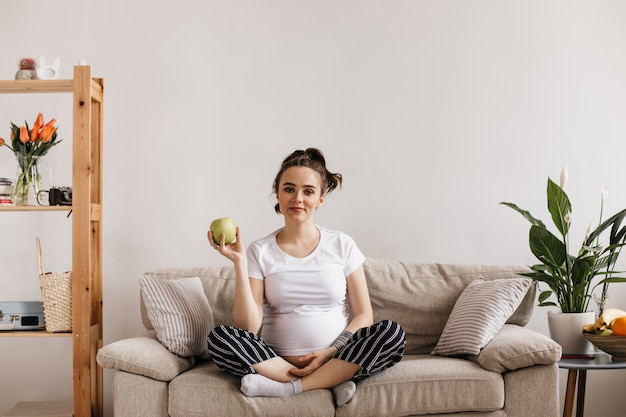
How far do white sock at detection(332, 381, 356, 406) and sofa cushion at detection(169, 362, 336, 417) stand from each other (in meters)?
0.02

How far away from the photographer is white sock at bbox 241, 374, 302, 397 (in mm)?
2275

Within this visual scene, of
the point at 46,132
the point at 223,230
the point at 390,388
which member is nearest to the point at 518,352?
the point at 390,388

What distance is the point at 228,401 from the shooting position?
229 centimetres

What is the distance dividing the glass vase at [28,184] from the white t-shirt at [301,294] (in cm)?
99

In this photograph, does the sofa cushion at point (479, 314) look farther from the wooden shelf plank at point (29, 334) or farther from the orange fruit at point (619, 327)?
the wooden shelf plank at point (29, 334)

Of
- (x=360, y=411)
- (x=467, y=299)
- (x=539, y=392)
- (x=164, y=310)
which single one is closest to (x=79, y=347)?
(x=164, y=310)

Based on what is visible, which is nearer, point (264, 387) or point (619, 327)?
point (264, 387)

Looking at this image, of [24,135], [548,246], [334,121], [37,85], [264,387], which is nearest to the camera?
[264,387]

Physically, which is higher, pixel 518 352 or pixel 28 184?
pixel 28 184

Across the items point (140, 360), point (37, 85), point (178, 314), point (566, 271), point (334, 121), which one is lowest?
point (140, 360)

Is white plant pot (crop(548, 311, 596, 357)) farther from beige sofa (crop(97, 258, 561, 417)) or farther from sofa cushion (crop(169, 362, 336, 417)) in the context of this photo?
sofa cushion (crop(169, 362, 336, 417))

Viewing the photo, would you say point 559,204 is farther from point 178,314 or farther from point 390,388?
point 178,314

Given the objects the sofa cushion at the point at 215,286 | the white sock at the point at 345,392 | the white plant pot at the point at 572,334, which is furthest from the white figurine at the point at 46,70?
the white plant pot at the point at 572,334

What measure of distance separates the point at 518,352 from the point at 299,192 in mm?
944
